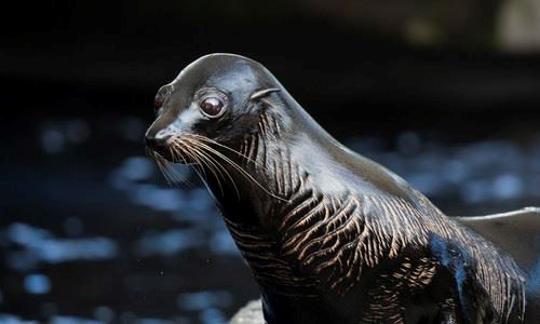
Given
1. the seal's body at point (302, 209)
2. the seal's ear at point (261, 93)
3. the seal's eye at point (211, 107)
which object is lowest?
the seal's body at point (302, 209)

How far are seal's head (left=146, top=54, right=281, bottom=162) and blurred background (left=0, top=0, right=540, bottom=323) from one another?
96.8 inches

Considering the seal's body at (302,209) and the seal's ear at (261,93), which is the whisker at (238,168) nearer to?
the seal's body at (302,209)

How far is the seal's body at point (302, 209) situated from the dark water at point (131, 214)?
226 centimetres

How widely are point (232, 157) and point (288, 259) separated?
0.28 m

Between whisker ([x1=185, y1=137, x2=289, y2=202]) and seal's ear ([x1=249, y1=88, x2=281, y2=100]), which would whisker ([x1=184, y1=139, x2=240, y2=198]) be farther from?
seal's ear ([x1=249, y1=88, x2=281, y2=100])

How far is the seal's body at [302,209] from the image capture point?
297cm

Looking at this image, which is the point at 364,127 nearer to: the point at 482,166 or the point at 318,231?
the point at 482,166

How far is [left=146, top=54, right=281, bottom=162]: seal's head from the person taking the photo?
2920 mm

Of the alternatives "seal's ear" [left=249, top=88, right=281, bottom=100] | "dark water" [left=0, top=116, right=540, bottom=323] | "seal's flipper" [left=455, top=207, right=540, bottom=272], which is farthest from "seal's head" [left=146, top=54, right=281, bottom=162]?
"dark water" [left=0, top=116, right=540, bottom=323]

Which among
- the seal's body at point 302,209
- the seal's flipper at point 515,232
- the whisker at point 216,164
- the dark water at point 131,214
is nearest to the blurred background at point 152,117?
the dark water at point 131,214

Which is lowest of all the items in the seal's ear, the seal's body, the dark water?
the dark water

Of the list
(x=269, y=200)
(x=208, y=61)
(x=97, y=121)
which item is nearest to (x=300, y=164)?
(x=269, y=200)

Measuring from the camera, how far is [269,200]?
Answer: 9.91 ft

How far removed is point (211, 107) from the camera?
2.95 metres
